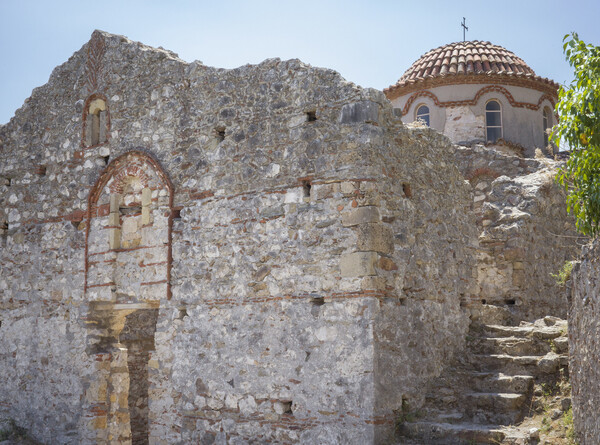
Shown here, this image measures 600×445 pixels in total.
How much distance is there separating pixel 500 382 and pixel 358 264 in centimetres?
227

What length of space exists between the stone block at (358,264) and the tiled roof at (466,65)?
10.3 meters

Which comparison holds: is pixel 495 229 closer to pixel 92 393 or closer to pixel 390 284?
pixel 390 284

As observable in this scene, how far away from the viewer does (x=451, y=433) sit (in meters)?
7.55

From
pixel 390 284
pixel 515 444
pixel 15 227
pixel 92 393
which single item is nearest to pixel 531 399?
pixel 515 444

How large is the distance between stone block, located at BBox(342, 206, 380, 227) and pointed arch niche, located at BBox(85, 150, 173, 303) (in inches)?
111

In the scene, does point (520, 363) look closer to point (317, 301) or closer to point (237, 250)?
point (317, 301)

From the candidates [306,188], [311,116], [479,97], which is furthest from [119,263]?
[479,97]

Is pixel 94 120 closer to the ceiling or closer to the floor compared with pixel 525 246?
closer to the ceiling

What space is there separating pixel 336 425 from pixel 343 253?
1.87 meters

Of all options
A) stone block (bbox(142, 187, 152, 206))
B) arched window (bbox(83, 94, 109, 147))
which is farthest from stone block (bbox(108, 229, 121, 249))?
arched window (bbox(83, 94, 109, 147))

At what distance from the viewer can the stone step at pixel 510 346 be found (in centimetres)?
898

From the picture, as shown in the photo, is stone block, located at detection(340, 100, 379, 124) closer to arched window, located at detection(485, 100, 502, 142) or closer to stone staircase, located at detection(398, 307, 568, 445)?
stone staircase, located at detection(398, 307, 568, 445)

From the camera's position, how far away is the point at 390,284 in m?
8.10

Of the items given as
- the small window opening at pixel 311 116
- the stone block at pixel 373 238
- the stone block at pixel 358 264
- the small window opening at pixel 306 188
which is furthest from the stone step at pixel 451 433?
the small window opening at pixel 311 116
